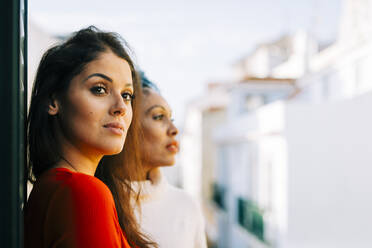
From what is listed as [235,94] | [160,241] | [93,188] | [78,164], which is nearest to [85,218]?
[93,188]

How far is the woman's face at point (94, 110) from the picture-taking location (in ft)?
2.33

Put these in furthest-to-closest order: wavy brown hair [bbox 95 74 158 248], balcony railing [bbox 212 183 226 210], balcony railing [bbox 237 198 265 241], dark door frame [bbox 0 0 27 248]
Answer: balcony railing [bbox 212 183 226 210] → balcony railing [bbox 237 198 265 241] → wavy brown hair [bbox 95 74 158 248] → dark door frame [bbox 0 0 27 248]

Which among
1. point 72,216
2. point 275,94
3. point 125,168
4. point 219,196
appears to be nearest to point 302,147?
point 275,94

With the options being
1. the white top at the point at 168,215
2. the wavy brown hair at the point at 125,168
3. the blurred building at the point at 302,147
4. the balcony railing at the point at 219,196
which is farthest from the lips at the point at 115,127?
the balcony railing at the point at 219,196

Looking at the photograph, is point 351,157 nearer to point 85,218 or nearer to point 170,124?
point 170,124

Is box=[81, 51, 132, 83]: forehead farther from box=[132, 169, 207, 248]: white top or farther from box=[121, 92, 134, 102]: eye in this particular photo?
box=[132, 169, 207, 248]: white top

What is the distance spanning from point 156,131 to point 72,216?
18.5 inches

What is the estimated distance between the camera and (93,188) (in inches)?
25.0

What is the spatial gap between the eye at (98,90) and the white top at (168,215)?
13.4 inches

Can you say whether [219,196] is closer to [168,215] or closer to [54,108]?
[168,215]

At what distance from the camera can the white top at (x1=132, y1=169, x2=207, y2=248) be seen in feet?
3.35

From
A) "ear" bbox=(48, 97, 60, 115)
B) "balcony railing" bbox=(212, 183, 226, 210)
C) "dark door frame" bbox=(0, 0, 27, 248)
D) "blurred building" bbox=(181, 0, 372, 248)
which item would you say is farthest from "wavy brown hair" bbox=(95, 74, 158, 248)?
"balcony railing" bbox=(212, 183, 226, 210)

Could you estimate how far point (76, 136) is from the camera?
0.72 metres

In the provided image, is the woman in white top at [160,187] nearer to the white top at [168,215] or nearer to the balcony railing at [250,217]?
the white top at [168,215]
